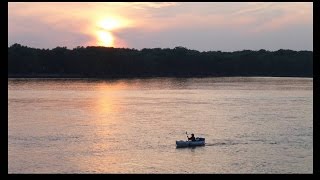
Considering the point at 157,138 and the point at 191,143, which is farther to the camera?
the point at 157,138

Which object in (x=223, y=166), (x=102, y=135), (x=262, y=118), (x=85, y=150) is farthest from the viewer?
(x=262, y=118)

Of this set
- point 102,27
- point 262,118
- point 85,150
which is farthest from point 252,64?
point 85,150

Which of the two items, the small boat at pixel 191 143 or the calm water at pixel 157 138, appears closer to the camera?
the calm water at pixel 157 138

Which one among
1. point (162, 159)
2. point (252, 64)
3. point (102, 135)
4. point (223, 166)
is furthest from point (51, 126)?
point (252, 64)

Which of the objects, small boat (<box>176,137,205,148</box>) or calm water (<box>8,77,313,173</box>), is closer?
calm water (<box>8,77,313,173</box>)

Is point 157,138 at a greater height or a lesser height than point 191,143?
greater

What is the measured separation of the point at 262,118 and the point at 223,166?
1356 cm

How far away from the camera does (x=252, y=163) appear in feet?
52.3

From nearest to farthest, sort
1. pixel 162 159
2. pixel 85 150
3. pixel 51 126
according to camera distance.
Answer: pixel 162 159 < pixel 85 150 < pixel 51 126

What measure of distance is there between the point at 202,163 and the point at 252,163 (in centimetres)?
177
